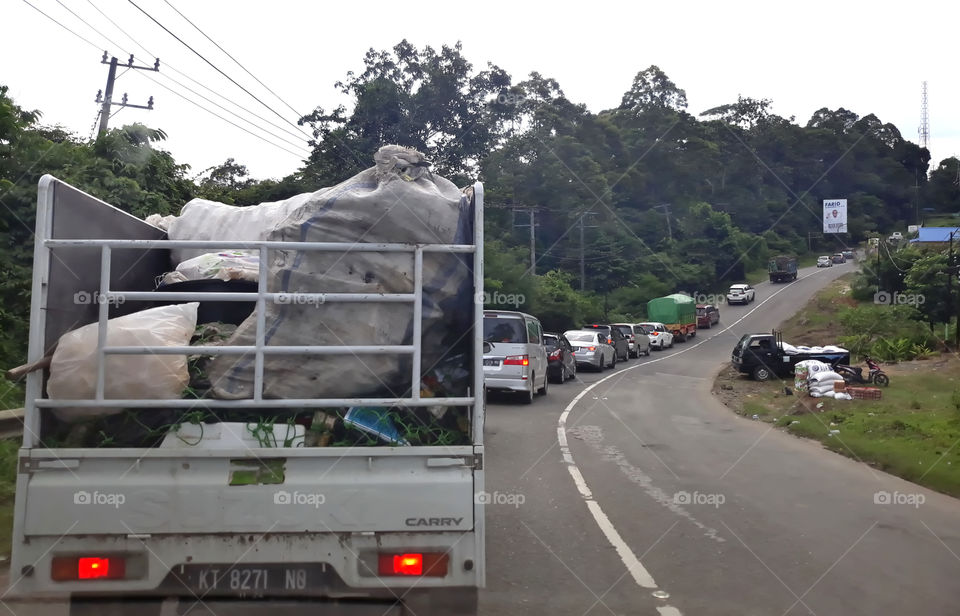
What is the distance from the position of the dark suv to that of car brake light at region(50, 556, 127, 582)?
1070 inches

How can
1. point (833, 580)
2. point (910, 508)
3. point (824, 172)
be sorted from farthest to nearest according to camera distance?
point (824, 172)
point (910, 508)
point (833, 580)

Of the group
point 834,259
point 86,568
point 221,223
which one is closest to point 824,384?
point 221,223

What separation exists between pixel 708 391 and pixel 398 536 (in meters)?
20.2

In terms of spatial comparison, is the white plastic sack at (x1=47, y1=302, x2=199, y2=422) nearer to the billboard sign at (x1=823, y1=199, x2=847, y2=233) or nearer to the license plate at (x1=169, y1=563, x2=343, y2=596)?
the license plate at (x1=169, y1=563, x2=343, y2=596)

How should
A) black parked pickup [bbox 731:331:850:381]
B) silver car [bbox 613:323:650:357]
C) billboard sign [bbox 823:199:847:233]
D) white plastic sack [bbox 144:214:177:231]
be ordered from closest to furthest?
1. white plastic sack [bbox 144:214:177:231]
2. black parked pickup [bbox 731:331:850:381]
3. silver car [bbox 613:323:650:357]
4. billboard sign [bbox 823:199:847:233]

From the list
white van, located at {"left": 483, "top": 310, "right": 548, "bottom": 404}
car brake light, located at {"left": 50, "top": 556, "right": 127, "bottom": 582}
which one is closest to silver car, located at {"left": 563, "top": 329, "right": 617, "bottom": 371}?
white van, located at {"left": 483, "top": 310, "right": 548, "bottom": 404}

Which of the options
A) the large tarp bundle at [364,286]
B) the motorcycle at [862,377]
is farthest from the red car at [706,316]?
the large tarp bundle at [364,286]

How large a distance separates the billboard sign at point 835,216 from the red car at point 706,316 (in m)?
12.4

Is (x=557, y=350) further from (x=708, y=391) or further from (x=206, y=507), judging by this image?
(x=206, y=507)

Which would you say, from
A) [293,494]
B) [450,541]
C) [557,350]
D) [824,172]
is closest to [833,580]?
[450,541]

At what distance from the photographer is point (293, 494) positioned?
156 inches

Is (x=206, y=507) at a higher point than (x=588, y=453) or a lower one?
higher

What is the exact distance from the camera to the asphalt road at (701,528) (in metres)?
5.73

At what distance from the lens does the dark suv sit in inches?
1231
